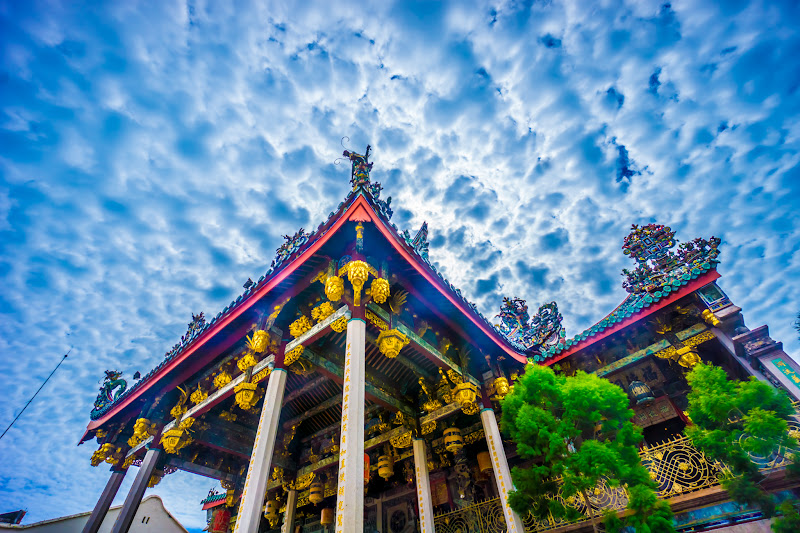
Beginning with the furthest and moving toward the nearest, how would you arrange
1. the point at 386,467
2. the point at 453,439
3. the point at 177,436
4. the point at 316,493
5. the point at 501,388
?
the point at 316,493 < the point at 386,467 < the point at 177,436 < the point at 453,439 < the point at 501,388

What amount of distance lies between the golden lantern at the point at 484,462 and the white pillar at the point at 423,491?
1731 mm

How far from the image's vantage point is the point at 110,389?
496 inches

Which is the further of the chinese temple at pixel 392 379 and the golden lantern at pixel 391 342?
the golden lantern at pixel 391 342

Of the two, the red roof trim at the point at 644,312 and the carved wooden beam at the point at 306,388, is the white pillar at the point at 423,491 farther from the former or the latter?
the red roof trim at the point at 644,312

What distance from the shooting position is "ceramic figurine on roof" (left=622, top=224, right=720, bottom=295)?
28.5 ft

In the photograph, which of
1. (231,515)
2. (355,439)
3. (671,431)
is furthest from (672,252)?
(231,515)

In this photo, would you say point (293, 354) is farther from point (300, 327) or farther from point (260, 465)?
point (260, 465)

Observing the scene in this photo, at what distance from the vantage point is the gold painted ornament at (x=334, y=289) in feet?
22.2

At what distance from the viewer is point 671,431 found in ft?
29.4

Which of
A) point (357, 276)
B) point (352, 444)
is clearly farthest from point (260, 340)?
point (352, 444)

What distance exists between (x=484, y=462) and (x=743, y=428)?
6577 mm

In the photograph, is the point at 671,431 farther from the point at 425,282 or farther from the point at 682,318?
the point at 425,282

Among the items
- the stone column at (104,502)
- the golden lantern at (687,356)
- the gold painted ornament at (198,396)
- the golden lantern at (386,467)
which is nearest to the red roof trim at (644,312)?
the golden lantern at (687,356)

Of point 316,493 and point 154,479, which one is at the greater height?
point 154,479
